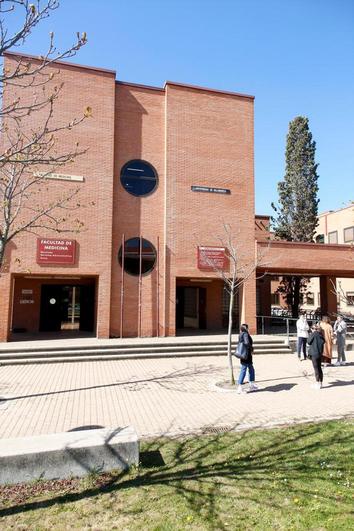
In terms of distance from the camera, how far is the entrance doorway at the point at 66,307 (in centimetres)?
1816

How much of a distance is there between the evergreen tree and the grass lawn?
21.8 meters

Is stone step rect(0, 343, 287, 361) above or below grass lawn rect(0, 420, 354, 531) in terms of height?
above

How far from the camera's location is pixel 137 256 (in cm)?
1673

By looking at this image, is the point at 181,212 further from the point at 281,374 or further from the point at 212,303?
the point at 281,374

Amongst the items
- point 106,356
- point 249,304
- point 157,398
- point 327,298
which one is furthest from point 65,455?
point 327,298

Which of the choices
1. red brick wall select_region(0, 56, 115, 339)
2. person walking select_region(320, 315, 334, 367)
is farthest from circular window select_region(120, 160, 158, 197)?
person walking select_region(320, 315, 334, 367)

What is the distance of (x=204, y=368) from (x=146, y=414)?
15.9 feet

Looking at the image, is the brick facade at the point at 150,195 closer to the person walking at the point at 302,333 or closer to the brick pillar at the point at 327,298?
the person walking at the point at 302,333

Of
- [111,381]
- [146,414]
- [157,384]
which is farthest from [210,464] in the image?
[111,381]

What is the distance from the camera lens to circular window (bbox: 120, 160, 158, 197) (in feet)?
56.2

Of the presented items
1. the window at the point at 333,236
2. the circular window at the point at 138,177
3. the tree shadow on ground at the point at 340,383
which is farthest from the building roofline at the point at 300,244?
the window at the point at 333,236

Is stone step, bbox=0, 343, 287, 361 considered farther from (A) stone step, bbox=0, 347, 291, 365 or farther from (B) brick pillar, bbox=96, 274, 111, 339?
(B) brick pillar, bbox=96, 274, 111, 339

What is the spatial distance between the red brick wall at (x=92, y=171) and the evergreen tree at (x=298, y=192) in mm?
14882

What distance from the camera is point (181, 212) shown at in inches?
675
